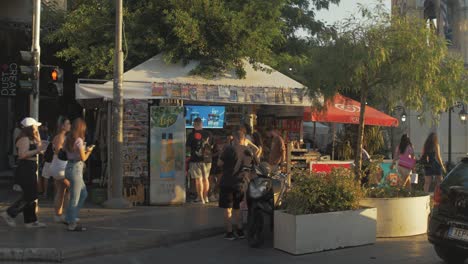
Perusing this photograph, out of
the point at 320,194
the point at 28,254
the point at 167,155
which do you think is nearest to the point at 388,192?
the point at 320,194

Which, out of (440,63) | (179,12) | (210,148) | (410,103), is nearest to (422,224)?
(410,103)

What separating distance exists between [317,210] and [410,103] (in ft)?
10.2

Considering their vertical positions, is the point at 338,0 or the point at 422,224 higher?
the point at 338,0

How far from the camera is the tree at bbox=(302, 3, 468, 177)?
878 cm

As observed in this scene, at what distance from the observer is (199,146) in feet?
38.2

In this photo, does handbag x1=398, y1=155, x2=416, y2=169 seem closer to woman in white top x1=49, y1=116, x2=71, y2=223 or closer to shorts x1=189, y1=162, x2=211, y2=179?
shorts x1=189, y1=162, x2=211, y2=179

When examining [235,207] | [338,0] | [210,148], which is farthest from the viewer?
[338,0]

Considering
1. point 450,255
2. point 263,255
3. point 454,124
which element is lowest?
point 263,255

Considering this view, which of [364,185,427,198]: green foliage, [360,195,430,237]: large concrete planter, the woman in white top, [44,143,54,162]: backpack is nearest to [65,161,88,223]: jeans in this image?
the woman in white top

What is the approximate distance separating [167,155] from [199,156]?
0.71 metres

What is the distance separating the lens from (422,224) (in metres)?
8.98

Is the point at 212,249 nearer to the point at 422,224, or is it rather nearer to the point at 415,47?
the point at 422,224

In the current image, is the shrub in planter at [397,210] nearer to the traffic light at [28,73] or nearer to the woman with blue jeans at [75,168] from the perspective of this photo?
the woman with blue jeans at [75,168]

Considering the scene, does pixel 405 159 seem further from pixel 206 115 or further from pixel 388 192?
pixel 206 115
